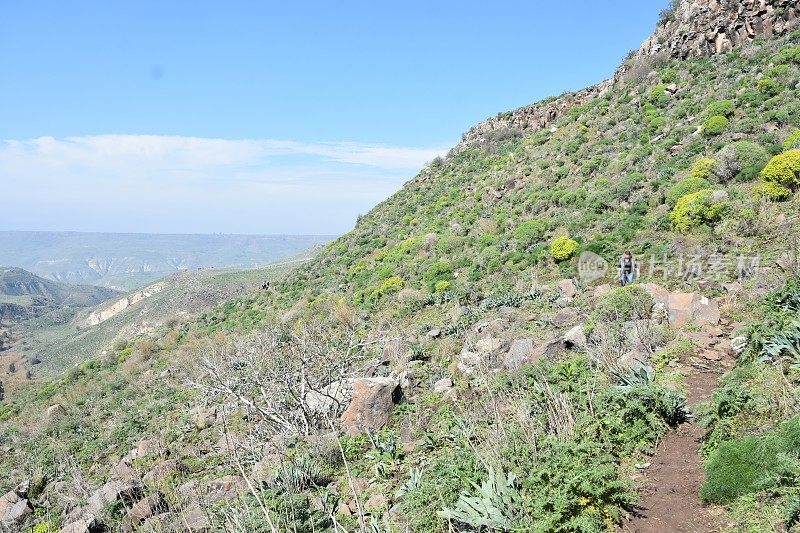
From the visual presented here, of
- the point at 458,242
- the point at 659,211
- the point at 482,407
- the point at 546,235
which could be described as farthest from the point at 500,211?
the point at 482,407

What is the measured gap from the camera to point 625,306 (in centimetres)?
920

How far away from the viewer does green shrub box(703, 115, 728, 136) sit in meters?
17.4

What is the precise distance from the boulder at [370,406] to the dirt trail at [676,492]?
4.24 meters

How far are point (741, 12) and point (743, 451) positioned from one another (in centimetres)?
2702

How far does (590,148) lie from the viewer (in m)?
23.3

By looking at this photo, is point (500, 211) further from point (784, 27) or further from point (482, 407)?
point (482, 407)

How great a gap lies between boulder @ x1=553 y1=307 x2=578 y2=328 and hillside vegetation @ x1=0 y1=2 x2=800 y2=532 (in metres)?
0.07

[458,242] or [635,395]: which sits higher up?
[458,242]

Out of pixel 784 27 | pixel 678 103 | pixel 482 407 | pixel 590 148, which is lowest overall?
pixel 482 407

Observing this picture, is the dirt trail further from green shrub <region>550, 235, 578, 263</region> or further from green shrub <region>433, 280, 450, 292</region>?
green shrub <region>433, 280, 450, 292</region>

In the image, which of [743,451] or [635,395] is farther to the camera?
[635,395]

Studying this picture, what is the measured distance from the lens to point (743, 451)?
4117 mm

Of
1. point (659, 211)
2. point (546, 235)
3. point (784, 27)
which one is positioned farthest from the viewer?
point (784, 27)

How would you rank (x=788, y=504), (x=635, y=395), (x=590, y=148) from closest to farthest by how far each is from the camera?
(x=788, y=504) → (x=635, y=395) → (x=590, y=148)
